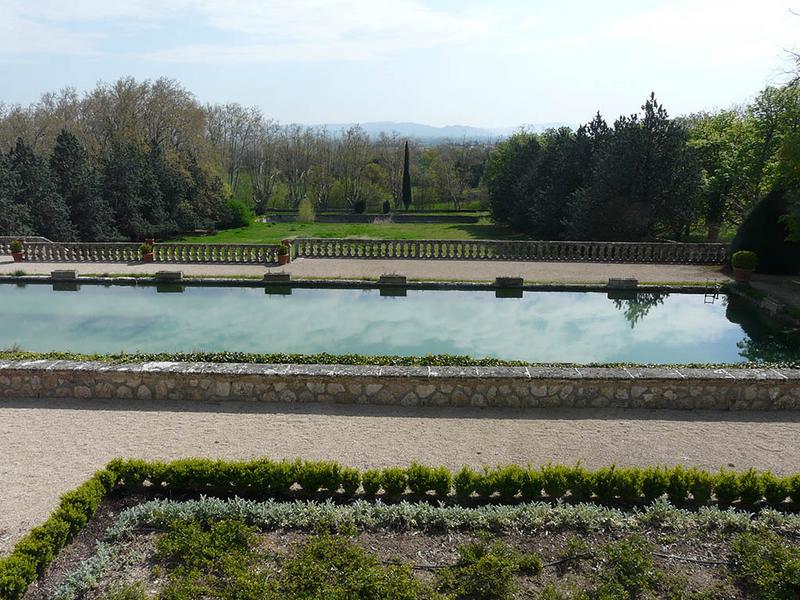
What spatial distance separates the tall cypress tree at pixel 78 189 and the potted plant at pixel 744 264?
1114 inches

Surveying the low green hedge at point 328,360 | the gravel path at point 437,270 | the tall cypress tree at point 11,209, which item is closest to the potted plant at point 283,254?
the gravel path at point 437,270

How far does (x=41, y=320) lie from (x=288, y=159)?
150ft

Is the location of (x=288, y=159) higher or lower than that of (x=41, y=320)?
higher

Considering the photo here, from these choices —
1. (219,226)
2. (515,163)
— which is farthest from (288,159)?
(515,163)

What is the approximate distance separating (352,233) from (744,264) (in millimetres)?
22580

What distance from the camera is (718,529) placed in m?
5.51

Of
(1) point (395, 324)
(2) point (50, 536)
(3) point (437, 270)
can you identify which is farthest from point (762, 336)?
(2) point (50, 536)

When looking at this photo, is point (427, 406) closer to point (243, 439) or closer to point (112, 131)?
point (243, 439)

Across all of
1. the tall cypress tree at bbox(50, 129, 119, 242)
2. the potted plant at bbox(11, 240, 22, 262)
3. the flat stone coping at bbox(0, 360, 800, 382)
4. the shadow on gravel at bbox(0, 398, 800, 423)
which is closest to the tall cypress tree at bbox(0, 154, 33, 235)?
the tall cypress tree at bbox(50, 129, 119, 242)

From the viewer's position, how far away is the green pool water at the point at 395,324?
1211 centimetres

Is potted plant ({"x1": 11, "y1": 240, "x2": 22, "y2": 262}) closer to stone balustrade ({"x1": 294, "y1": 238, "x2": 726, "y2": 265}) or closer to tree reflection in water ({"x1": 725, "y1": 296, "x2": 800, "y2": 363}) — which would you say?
stone balustrade ({"x1": 294, "y1": 238, "x2": 726, "y2": 265})

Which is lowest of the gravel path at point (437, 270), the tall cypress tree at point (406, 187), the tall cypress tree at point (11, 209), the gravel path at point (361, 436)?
the gravel path at point (361, 436)

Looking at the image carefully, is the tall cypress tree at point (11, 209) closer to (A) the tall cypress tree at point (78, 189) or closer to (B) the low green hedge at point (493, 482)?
(A) the tall cypress tree at point (78, 189)

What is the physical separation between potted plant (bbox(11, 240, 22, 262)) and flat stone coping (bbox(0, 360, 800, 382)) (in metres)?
15.0
